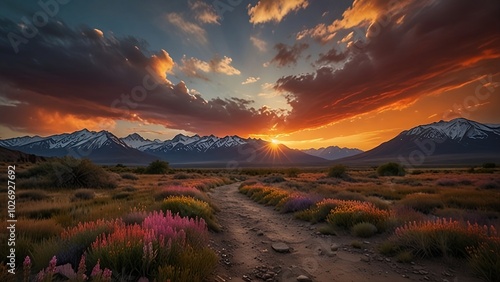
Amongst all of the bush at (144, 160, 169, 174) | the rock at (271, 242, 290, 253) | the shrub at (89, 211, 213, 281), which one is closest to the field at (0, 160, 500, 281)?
the shrub at (89, 211, 213, 281)

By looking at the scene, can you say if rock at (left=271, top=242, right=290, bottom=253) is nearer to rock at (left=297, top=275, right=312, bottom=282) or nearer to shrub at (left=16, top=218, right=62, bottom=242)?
rock at (left=297, top=275, right=312, bottom=282)

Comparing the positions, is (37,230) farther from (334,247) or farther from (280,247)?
(334,247)

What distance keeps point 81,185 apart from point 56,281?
823 inches

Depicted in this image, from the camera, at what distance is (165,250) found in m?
4.31

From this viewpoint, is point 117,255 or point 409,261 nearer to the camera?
point 117,255

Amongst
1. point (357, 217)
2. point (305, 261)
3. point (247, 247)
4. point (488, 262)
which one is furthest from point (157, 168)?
point (488, 262)

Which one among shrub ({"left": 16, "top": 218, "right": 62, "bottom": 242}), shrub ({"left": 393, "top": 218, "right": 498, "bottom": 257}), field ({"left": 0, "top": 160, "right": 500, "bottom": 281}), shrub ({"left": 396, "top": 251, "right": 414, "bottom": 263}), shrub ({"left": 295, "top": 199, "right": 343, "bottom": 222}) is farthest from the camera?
shrub ({"left": 295, "top": 199, "right": 343, "bottom": 222})

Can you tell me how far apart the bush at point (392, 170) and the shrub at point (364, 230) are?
5401 cm

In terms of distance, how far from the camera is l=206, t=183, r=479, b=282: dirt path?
5.45m

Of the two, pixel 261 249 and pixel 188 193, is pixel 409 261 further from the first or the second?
pixel 188 193

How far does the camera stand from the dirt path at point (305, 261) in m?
5.45

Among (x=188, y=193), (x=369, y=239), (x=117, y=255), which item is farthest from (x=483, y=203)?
(x=117, y=255)

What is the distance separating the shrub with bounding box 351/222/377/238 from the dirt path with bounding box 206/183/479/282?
32 centimetres

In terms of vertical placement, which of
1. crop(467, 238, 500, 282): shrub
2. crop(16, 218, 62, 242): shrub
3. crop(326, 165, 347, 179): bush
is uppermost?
crop(16, 218, 62, 242): shrub
